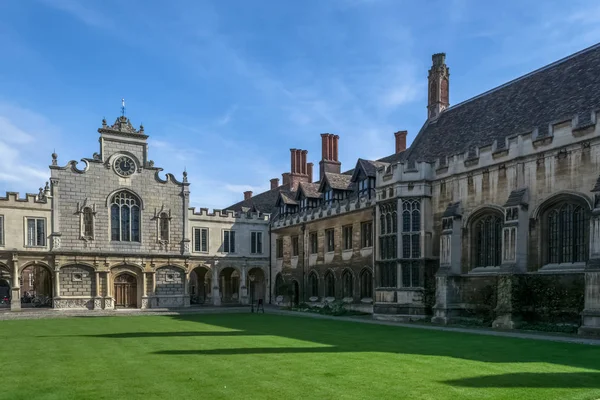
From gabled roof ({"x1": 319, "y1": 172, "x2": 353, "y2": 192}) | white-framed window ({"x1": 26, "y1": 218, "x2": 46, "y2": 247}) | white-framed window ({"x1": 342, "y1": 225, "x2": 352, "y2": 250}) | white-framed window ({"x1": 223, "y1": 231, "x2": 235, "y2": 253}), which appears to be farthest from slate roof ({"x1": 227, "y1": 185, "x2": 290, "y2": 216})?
white-framed window ({"x1": 26, "y1": 218, "x2": 46, "y2": 247})

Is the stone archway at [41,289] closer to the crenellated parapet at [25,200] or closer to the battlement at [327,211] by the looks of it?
the crenellated parapet at [25,200]

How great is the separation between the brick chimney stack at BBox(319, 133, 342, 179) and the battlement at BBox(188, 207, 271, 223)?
5.59m

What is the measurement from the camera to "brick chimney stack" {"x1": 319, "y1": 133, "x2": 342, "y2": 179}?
38094mm

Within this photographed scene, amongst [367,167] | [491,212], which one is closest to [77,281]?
[367,167]

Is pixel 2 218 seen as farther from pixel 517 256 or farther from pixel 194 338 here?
pixel 517 256

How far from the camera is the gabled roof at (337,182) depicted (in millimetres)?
32403

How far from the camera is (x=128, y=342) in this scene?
1466cm

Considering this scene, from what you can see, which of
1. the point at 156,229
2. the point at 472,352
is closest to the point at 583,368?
the point at 472,352

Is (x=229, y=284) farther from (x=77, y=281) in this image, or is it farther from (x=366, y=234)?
(x=366, y=234)

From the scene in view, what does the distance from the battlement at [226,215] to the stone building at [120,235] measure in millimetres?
72

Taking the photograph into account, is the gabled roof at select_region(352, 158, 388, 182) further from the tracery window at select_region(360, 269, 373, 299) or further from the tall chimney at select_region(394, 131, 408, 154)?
the tall chimney at select_region(394, 131, 408, 154)

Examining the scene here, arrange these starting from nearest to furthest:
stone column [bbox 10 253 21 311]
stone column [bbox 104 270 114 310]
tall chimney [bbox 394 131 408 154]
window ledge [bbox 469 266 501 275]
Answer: window ledge [bbox 469 266 501 275], stone column [bbox 10 253 21 311], stone column [bbox 104 270 114 310], tall chimney [bbox 394 131 408 154]

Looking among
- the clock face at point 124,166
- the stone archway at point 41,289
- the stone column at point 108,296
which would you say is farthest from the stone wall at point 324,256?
the stone archway at point 41,289

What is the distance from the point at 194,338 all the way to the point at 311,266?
60.6ft
